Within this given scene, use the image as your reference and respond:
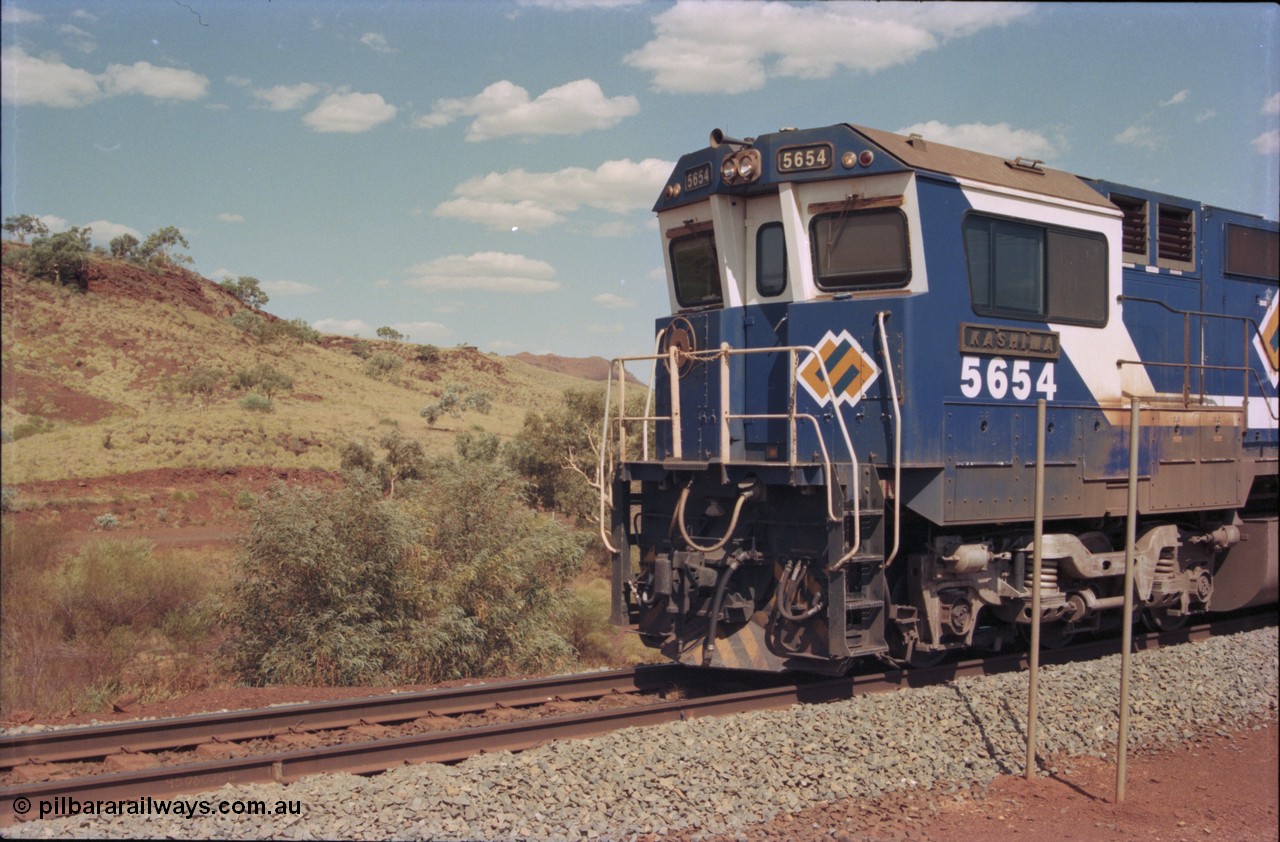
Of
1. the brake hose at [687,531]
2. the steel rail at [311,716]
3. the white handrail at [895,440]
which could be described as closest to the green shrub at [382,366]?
the steel rail at [311,716]

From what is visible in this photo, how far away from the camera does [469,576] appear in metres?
12.1

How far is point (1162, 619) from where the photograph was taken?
34.3 ft

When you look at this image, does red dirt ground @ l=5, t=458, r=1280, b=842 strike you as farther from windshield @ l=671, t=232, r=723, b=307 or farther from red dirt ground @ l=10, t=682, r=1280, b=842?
windshield @ l=671, t=232, r=723, b=307

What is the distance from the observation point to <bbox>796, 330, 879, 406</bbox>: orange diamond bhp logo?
777cm

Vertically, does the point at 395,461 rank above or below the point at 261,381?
below

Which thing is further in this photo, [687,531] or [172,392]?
[172,392]

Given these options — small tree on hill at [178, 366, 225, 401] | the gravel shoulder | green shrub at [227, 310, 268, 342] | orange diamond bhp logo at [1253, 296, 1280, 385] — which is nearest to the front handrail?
the gravel shoulder

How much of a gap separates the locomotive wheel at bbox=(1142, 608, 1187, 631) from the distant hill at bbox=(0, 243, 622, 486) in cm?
1879

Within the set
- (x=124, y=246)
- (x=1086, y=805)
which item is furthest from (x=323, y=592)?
(x=124, y=246)

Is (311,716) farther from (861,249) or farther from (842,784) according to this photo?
(861,249)

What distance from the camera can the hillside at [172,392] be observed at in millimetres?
26031

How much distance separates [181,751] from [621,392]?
4116 mm

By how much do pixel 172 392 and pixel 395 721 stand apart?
28137 mm

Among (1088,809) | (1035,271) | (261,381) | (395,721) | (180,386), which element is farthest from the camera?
(261,381)
